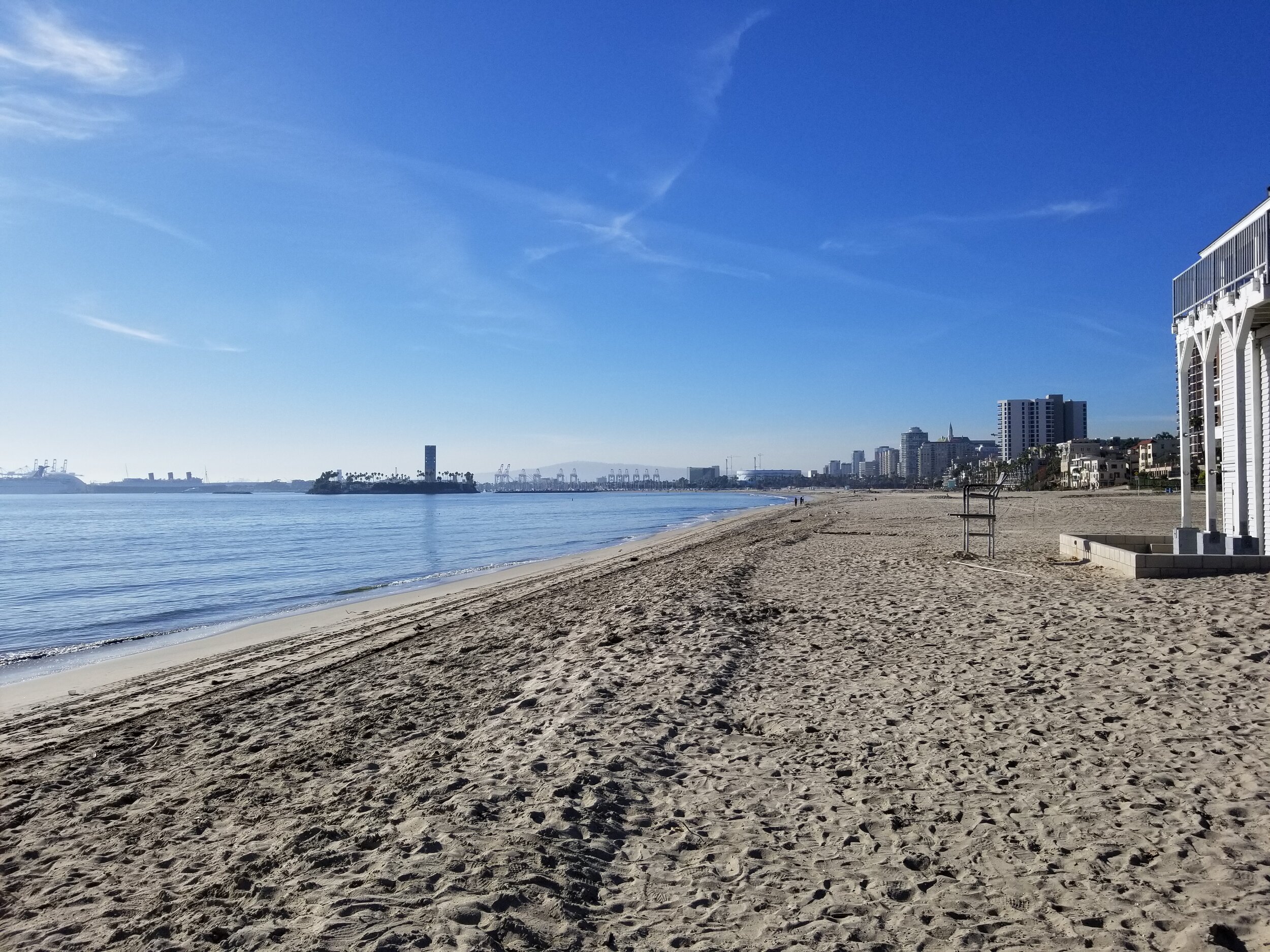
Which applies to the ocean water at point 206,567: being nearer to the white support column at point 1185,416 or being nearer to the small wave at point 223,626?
the small wave at point 223,626

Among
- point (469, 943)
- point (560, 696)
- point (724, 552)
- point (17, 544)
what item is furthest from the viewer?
point (17, 544)

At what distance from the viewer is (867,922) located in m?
3.28

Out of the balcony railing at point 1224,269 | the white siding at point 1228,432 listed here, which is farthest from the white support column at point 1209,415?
the balcony railing at point 1224,269

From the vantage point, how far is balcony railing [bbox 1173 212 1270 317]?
11344 mm

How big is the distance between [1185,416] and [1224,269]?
2524 mm

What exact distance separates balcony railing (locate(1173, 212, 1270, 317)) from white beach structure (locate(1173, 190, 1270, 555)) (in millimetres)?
17

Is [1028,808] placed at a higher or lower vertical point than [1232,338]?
lower

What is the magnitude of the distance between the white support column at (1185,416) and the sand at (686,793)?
4.36 metres

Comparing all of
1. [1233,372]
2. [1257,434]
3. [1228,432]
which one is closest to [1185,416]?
[1228,432]

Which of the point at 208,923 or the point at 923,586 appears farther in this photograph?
the point at 923,586

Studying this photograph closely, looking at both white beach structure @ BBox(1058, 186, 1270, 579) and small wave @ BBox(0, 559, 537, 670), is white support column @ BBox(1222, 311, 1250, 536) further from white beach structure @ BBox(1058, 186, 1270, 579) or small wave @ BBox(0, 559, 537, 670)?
small wave @ BBox(0, 559, 537, 670)

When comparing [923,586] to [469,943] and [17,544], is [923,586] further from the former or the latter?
[17,544]

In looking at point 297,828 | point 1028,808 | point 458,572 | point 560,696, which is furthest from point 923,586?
point 458,572

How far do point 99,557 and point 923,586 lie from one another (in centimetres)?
3105
